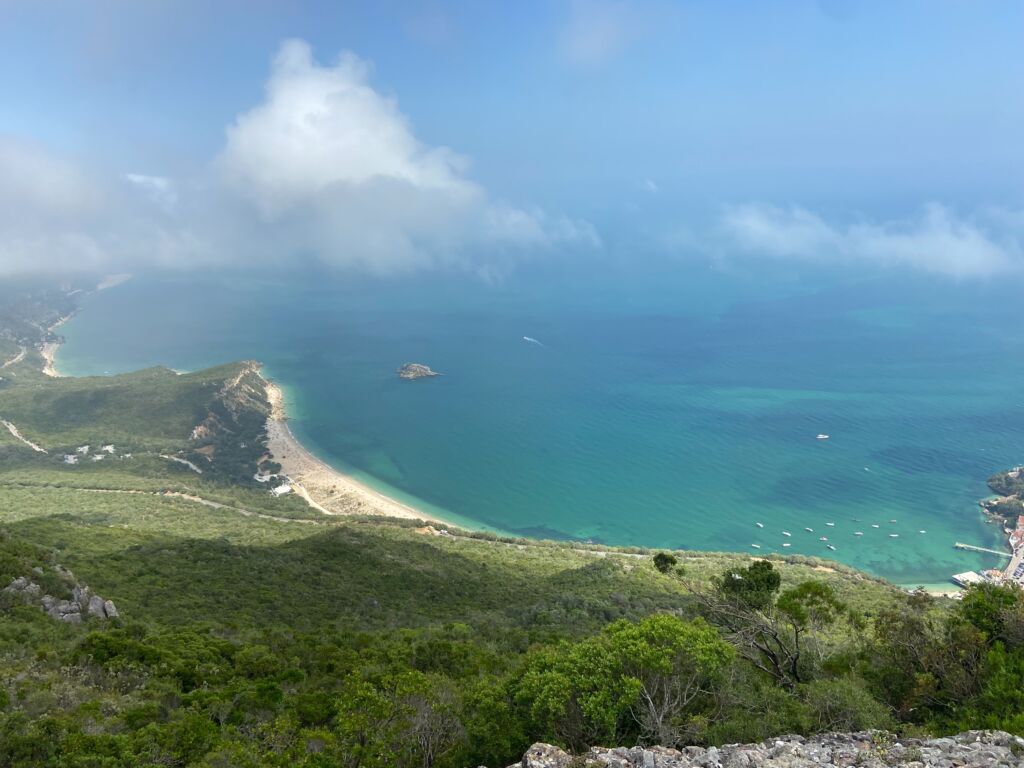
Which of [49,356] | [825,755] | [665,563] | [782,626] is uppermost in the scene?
[49,356]

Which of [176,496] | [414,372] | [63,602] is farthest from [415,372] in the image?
[63,602]

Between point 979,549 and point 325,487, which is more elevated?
point 979,549

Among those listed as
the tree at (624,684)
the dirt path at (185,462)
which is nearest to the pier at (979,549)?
the tree at (624,684)

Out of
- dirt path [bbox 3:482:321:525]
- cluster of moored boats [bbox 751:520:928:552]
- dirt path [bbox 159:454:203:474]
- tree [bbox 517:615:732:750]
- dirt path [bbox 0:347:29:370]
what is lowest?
dirt path [bbox 3:482:321:525]

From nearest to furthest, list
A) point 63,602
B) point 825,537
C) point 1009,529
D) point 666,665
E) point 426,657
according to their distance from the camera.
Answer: point 666,665 → point 426,657 → point 63,602 → point 1009,529 → point 825,537

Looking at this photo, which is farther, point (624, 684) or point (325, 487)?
point (325, 487)

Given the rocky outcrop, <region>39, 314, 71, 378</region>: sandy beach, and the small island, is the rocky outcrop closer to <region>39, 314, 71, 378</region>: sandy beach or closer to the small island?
the small island

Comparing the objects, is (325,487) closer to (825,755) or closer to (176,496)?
(176,496)

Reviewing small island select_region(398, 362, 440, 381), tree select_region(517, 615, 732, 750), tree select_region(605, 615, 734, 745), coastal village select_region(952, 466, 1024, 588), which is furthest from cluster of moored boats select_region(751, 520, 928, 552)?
small island select_region(398, 362, 440, 381)
